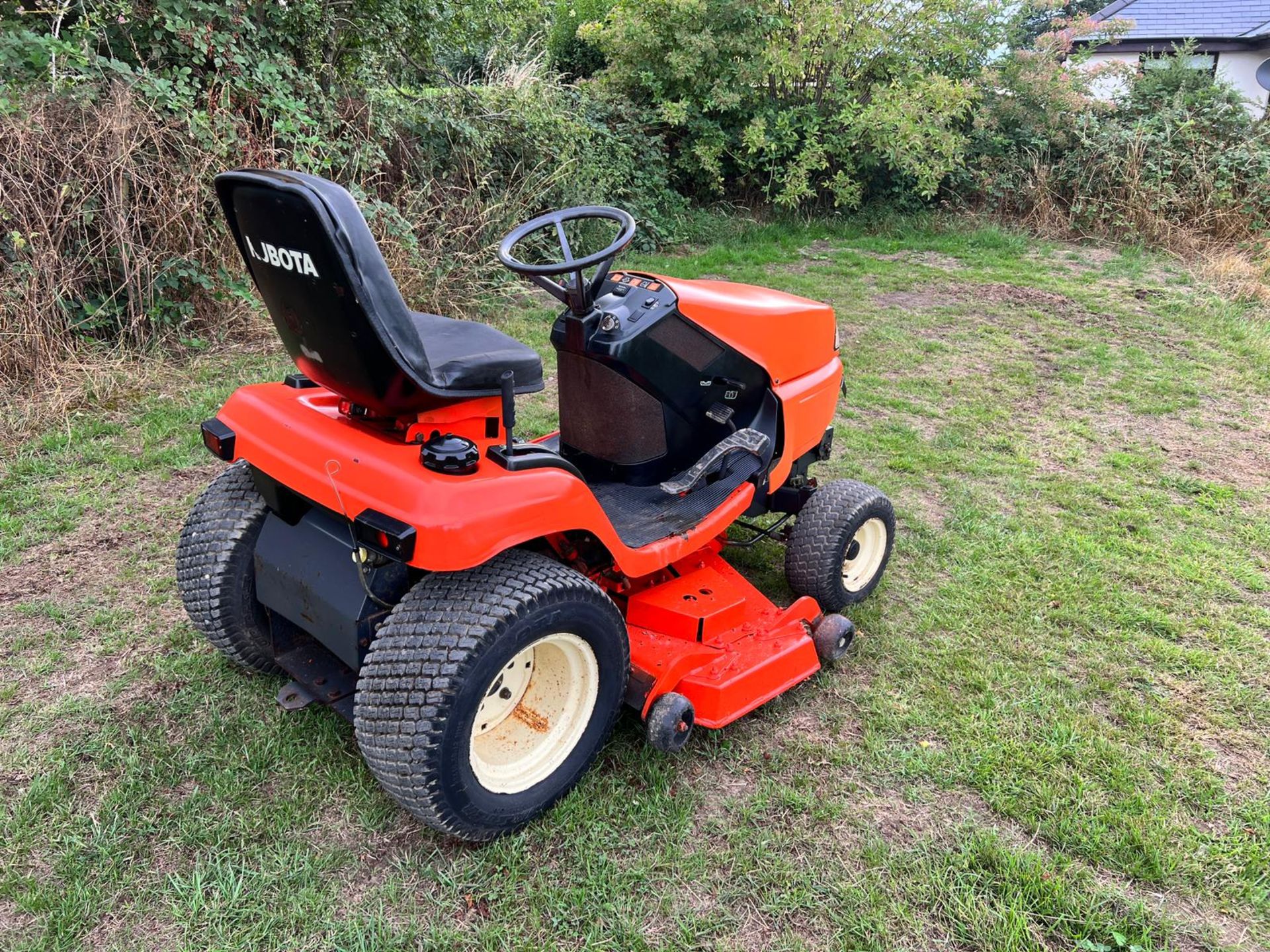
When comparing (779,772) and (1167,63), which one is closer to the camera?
(779,772)

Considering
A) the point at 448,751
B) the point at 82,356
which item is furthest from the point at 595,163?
the point at 448,751

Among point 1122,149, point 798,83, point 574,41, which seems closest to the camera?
point 1122,149

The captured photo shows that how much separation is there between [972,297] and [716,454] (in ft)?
18.6

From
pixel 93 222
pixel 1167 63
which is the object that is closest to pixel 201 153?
pixel 93 222

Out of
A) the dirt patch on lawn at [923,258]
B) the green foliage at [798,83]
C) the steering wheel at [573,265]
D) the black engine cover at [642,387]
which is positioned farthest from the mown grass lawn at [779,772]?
the green foliage at [798,83]

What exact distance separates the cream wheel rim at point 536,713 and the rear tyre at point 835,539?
1074 mm

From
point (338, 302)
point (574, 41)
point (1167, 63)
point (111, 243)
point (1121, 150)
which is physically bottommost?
point (111, 243)

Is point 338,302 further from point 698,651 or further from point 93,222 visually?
point 93,222

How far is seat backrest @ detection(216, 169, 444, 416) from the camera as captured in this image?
1771 millimetres

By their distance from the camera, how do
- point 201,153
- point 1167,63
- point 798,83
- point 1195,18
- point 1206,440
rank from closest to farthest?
point 1206,440 → point 201,153 → point 798,83 → point 1167,63 → point 1195,18

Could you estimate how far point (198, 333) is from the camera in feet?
17.5

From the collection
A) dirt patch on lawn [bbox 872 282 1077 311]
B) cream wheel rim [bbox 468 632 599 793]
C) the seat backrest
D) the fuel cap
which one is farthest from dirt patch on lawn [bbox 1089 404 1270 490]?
the seat backrest

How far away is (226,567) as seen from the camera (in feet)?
7.95

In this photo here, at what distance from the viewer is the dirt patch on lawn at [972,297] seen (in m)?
7.28
